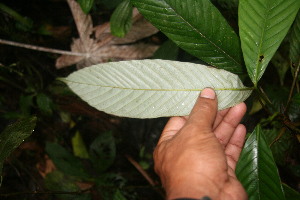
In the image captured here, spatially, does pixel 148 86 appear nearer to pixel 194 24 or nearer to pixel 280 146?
pixel 194 24

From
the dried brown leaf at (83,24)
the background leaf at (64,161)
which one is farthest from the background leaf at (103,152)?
the dried brown leaf at (83,24)

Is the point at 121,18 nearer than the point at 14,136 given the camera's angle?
No

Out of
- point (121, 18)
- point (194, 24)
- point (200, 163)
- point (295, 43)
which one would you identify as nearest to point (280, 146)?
point (295, 43)

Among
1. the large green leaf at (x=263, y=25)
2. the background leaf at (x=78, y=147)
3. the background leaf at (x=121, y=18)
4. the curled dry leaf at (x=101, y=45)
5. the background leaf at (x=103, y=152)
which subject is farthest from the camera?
the background leaf at (x=78, y=147)

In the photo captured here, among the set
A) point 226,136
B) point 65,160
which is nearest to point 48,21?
point 65,160

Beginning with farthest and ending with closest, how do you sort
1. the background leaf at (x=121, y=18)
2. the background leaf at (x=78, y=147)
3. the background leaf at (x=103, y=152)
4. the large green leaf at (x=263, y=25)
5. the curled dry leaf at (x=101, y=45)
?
the background leaf at (x=78, y=147)
the background leaf at (x=103, y=152)
the curled dry leaf at (x=101, y=45)
the background leaf at (x=121, y=18)
the large green leaf at (x=263, y=25)

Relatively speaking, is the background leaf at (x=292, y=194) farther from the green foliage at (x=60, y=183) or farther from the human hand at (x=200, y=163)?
the green foliage at (x=60, y=183)
